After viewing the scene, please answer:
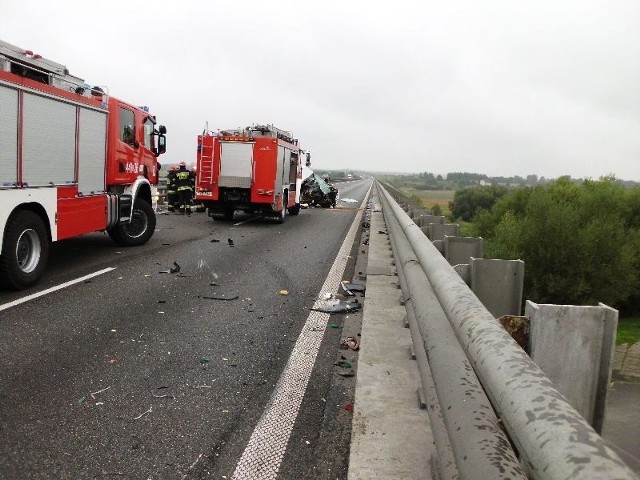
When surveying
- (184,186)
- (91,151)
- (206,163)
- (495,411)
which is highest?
(206,163)

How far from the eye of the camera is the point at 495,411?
1.96 m

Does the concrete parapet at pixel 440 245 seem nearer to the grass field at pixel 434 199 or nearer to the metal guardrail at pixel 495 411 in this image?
the metal guardrail at pixel 495 411

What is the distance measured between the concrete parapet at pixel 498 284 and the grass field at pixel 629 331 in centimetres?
1900

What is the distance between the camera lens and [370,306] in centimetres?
591

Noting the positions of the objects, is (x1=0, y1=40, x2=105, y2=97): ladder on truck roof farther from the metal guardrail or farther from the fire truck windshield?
the metal guardrail

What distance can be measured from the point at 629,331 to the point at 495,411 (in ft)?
88.2

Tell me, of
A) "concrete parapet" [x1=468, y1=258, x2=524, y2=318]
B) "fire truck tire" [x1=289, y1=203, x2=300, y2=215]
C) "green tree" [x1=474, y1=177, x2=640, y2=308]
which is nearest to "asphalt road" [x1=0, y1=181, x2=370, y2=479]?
"concrete parapet" [x1=468, y1=258, x2=524, y2=318]

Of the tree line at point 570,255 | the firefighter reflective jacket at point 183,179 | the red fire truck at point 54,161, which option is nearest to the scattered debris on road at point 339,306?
the red fire truck at point 54,161

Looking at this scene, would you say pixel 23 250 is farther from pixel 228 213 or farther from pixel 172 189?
pixel 172 189

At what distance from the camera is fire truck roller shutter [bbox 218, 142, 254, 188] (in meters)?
16.0

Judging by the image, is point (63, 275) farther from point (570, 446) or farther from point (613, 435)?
point (613, 435)

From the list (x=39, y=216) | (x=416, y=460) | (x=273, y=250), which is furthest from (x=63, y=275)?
(x=416, y=460)

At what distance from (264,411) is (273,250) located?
7.58 metres

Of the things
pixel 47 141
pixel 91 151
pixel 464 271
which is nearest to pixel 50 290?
pixel 47 141
